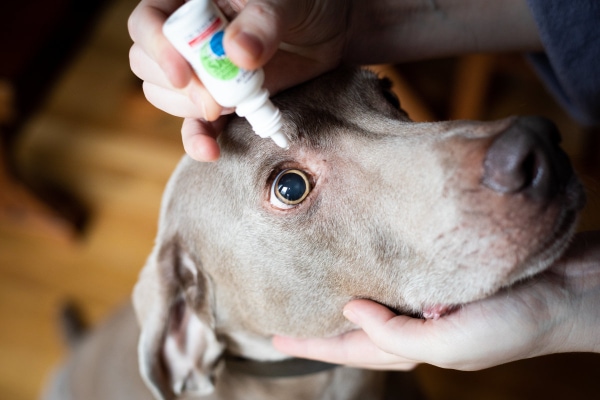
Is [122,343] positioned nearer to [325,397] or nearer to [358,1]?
[325,397]

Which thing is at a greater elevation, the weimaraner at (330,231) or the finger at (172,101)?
the finger at (172,101)

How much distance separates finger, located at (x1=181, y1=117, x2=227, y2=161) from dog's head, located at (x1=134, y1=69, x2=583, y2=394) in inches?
4.6

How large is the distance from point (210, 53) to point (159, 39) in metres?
0.13

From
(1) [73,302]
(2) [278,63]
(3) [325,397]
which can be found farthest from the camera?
(1) [73,302]

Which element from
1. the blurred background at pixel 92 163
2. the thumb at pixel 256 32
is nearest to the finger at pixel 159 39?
the thumb at pixel 256 32

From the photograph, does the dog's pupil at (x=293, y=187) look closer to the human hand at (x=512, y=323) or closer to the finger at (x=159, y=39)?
the human hand at (x=512, y=323)

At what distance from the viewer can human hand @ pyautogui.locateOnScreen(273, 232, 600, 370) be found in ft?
5.23

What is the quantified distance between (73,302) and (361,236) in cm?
254

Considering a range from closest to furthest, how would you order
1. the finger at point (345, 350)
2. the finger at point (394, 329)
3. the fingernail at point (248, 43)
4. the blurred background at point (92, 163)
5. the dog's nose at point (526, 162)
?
the fingernail at point (248, 43) < the dog's nose at point (526, 162) < the finger at point (394, 329) < the finger at point (345, 350) < the blurred background at point (92, 163)

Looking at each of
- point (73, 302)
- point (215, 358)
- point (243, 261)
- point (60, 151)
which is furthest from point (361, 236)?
point (60, 151)

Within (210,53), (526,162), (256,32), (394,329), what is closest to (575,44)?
(526,162)

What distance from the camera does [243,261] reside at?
1790 millimetres

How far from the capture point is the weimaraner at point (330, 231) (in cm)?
142

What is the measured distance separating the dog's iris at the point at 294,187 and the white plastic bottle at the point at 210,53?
0.33 metres
